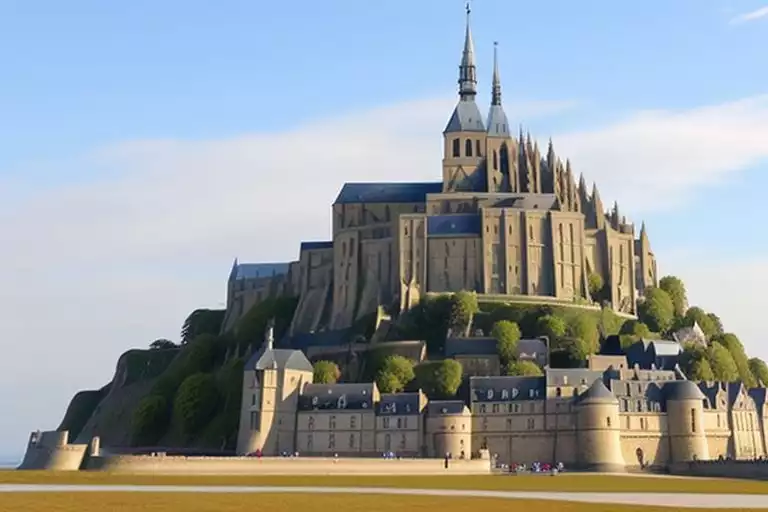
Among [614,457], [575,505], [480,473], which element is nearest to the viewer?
[575,505]

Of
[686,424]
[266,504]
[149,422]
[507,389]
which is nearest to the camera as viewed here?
[266,504]

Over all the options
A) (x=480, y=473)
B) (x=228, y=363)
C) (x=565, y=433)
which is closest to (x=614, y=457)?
(x=565, y=433)

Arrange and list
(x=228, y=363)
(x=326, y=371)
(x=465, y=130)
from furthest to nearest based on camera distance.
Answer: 1. (x=465, y=130)
2. (x=228, y=363)
3. (x=326, y=371)

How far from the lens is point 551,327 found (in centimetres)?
11288

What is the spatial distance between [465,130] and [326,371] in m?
50.8

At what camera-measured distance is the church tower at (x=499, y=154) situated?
140375mm

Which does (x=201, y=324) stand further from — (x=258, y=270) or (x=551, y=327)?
(x=551, y=327)

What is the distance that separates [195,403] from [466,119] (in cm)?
5477

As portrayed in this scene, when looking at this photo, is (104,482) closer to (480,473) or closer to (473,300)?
(480,473)

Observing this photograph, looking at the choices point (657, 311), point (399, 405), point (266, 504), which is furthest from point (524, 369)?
point (266, 504)

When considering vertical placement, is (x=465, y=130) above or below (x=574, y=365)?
above

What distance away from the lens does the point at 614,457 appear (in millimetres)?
89250

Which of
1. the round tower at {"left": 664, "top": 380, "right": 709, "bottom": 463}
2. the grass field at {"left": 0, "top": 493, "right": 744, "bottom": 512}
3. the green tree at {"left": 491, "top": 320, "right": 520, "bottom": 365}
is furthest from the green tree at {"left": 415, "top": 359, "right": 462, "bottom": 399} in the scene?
the grass field at {"left": 0, "top": 493, "right": 744, "bottom": 512}

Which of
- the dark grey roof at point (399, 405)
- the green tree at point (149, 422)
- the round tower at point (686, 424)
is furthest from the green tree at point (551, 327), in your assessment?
the green tree at point (149, 422)
